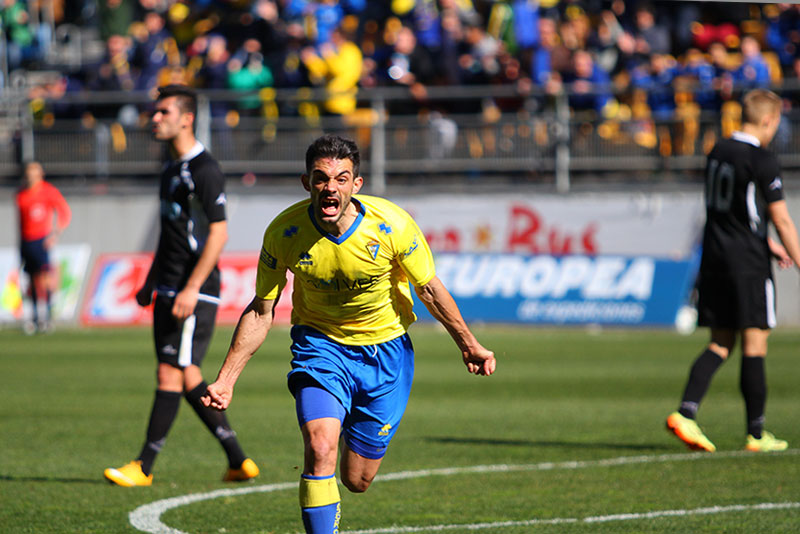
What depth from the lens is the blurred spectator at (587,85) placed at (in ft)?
67.4

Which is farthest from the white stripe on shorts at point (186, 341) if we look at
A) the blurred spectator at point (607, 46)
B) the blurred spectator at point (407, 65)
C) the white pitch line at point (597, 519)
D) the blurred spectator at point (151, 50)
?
the blurred spectator at point (151, 50)

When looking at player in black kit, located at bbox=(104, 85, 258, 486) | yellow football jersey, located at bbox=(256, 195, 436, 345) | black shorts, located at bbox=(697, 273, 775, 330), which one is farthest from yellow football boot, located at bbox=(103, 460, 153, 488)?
black shorts, located at bbox=(697, 273, 775, 330)

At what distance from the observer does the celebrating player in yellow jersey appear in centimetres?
515

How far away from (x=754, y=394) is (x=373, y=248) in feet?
14.2

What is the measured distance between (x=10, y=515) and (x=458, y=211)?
590 inches

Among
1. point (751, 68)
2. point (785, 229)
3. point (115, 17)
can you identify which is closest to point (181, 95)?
point (785, 229)

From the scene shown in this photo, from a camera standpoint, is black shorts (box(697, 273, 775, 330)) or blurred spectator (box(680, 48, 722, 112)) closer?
black shorts (box(697, 273, 775, 330))

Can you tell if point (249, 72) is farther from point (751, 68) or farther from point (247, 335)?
point (247, 335)

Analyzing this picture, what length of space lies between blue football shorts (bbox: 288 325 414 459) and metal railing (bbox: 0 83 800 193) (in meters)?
15.2

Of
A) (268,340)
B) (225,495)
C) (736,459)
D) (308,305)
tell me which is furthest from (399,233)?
(268,340)

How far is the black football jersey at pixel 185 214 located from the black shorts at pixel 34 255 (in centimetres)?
1268

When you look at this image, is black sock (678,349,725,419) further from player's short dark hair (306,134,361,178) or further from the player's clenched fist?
the player's clenched fist

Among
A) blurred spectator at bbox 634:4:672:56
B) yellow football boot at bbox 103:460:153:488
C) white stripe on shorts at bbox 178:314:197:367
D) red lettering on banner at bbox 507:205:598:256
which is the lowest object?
red lettering on banner at bbox 507:205:598:256

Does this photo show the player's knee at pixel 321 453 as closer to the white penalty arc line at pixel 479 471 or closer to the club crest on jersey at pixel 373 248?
the club crest on jersey at pixel 373 248
